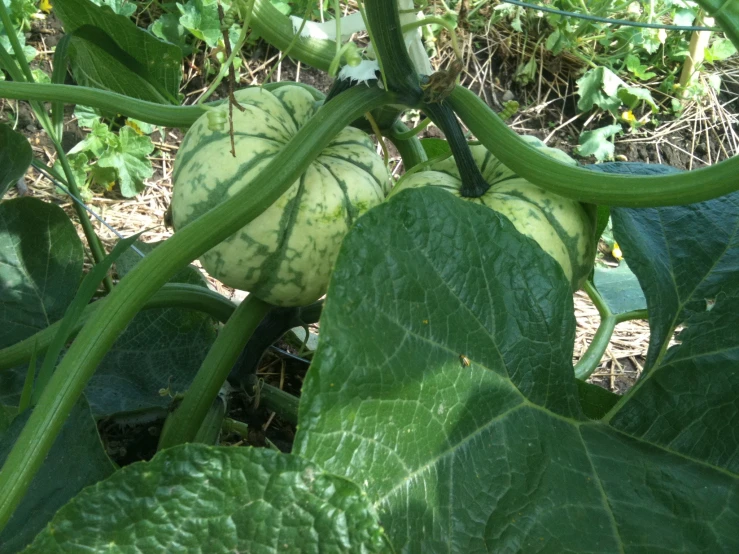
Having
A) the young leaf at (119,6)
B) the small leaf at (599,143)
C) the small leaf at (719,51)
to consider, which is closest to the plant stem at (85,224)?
the young leaf at (119,6)

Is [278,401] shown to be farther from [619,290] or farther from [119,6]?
[119,6]

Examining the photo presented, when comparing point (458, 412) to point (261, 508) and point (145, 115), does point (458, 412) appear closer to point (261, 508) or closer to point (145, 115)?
point (261, 508)

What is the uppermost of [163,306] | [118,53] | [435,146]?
[118,53]

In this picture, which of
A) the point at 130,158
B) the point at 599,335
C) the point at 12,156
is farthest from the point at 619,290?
the point at 130,158

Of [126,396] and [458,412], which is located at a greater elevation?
[458,412]

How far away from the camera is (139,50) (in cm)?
123

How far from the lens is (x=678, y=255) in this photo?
939 mm

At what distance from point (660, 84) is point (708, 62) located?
25 centimetres

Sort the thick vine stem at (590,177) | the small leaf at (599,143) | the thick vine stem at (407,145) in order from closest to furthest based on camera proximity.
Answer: the thick vine stem at (590,177), the thick vine stem at (407,145), the small leaf at (599,143)

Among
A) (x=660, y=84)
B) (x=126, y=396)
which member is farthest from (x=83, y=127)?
(x=660, y=84)

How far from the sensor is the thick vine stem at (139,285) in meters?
0.62

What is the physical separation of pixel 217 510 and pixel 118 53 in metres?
0.86

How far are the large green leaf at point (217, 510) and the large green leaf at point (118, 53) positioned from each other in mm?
827

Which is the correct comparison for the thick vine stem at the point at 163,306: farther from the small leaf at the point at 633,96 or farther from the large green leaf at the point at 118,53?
the small leaf at the point at 633,96
